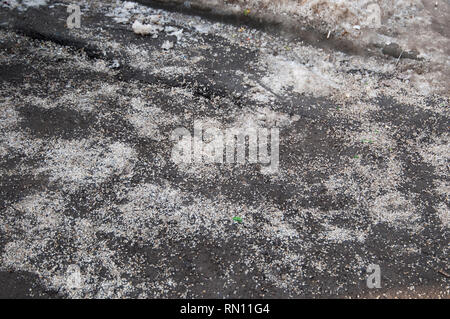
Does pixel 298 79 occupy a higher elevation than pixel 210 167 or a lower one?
higher

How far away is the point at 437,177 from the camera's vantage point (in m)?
4.04

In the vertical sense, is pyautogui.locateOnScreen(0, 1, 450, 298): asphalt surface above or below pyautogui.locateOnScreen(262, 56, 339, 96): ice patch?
below

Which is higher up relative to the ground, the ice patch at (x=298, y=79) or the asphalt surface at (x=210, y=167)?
the ice patch at (x=298, y=79)

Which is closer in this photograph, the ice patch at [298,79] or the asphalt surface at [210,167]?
the asphalt surface at [210,167]

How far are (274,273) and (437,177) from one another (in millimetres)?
2145

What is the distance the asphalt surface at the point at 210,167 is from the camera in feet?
10.5

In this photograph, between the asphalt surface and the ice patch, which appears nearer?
the asphalt surface

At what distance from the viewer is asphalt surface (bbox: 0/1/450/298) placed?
10.5ft

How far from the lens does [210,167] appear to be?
3.96 meters

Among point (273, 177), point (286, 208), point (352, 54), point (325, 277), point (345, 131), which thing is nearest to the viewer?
point (325, 277)

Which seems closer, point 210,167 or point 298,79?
point 210,167
